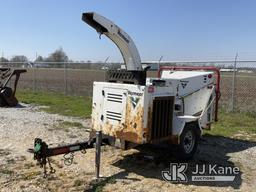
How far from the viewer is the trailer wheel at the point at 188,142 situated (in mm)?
7016

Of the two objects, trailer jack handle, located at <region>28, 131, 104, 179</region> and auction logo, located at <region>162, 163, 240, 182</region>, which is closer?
trailer jack handle, located at <region>28, 131, 104, 179</region>

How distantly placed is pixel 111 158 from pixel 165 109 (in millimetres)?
1471

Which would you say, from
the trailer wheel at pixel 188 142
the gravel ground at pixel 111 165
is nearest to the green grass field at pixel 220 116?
the gravel ground at pixel 111 165

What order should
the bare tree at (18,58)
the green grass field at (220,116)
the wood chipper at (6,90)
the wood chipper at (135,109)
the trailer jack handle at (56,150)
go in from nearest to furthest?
the trailer jack handle at (56,150), the wood chipper at (135,109), the green grass field at (220,116), the wood chipper at (6,90), the bare tree at (18,58)

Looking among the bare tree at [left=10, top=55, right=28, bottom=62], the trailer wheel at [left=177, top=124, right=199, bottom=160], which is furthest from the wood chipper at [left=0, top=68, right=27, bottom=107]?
the bare tree at [left=10, top=55, right=28, bottom=62]

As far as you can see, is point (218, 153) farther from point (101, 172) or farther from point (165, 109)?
point (101, 172)

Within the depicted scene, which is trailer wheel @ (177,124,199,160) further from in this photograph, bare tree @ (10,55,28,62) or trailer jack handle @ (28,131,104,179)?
bare tree @ (10,55,28,62)

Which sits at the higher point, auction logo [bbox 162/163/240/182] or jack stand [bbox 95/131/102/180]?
jack stand [bbox 95/131/102/180]

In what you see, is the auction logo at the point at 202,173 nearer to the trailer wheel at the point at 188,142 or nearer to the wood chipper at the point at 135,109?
the trailer wheel at the point at 188,142

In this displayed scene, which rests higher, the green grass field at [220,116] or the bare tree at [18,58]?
the bare tree at [18,58]

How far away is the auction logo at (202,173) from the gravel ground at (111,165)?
110mm

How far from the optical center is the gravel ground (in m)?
5.85

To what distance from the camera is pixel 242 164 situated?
724cm

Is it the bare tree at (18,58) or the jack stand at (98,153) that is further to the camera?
the bare tree at (18,58)
